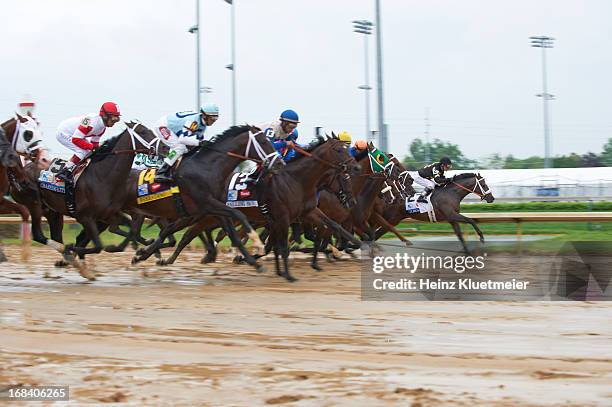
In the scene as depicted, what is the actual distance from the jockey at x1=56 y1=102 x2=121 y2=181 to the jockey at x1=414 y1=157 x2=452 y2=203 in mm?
8356

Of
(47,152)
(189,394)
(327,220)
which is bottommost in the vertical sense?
(189,394)

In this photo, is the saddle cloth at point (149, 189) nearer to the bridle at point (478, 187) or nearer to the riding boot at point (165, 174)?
the riding boot at point (165, 174)

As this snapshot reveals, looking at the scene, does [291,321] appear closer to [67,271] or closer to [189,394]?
[189,394]

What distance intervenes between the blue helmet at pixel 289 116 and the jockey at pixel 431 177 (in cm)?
616

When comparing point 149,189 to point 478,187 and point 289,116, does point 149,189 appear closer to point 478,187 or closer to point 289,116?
point 289,116

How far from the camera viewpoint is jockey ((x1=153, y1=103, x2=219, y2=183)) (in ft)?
40.8

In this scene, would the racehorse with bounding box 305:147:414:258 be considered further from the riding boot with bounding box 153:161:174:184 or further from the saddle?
the saddle

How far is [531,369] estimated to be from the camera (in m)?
5.82

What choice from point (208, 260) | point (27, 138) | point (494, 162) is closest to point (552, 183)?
point (494, 162)

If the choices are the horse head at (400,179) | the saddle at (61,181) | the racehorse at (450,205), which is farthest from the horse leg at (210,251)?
the racehorse at (450,205)

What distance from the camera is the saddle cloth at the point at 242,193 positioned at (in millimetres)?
13203

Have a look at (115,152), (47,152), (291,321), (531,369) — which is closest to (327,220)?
(115,152)

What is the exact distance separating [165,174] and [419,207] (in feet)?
24.7

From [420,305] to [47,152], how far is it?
565 cm
